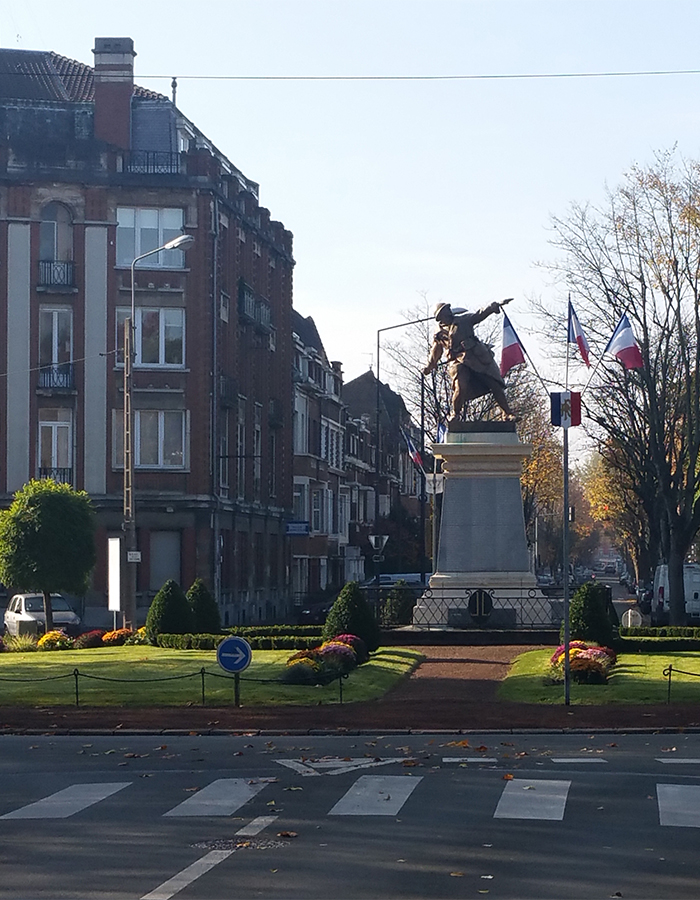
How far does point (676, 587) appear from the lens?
157 ft

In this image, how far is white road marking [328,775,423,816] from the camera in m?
12.9

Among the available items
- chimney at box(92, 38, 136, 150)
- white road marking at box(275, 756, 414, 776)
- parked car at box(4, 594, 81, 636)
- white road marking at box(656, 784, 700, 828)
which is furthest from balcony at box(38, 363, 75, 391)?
white road marking at box(656, 784, 700, 828)

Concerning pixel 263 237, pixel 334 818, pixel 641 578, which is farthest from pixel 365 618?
pixel 641 578

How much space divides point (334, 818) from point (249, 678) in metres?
14.3

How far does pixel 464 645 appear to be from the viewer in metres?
36.4

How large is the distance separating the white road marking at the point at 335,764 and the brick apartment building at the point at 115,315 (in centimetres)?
3911

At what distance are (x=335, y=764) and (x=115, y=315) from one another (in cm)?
4250

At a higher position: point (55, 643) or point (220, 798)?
point (55, 643)

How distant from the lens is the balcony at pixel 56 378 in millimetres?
56750

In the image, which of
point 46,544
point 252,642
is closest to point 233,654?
point 252,642

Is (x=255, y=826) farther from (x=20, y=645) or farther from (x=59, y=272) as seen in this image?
(x=59, y=272)

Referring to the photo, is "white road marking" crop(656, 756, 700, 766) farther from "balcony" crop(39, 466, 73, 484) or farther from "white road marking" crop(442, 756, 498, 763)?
"balcony" crop(39, 466, 73, 484)

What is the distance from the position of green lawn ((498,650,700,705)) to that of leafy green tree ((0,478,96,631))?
17569 millimetres

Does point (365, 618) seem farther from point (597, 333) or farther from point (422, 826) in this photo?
point (422, 826)
